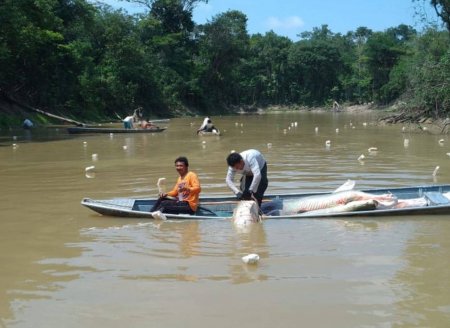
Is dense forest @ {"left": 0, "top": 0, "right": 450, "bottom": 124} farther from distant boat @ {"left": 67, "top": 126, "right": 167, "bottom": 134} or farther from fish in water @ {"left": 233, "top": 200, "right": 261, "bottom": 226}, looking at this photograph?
fish in water @ {"left": 233, "top": 200, "right": 261, "bottom": 226}

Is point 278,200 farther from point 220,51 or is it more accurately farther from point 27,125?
point 220,51

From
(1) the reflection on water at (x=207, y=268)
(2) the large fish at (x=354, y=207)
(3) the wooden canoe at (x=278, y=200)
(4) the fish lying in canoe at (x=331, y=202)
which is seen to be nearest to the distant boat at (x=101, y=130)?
(1) the reflection on water at (x=207, y=268)

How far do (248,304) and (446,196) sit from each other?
5.28 meters

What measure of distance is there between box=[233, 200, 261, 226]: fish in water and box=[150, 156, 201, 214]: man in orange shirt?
68 cm

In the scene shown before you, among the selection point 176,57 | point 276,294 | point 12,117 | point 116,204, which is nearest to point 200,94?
point 176,57

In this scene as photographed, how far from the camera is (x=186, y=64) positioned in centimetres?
6022

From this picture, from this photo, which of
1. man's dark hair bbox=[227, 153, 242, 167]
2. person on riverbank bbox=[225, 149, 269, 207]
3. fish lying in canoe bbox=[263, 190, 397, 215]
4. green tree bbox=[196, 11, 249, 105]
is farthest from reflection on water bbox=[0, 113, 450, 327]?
green tree bbox=[196, 11, 249, 105]

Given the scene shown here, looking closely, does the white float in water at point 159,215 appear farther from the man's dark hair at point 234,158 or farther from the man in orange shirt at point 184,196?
the man's dark hair at point 234,158

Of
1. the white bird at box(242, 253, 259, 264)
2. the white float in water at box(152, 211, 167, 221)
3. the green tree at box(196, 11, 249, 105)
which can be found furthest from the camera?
the green tree at box(196, 11, 249, 105)

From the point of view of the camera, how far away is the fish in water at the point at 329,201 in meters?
8.71

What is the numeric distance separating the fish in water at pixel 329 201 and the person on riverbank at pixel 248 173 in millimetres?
583

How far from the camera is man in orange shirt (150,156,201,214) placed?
8469mm

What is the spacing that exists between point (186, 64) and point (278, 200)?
2062 inches

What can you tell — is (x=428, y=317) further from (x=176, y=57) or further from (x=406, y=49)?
(x=406, y=49)
